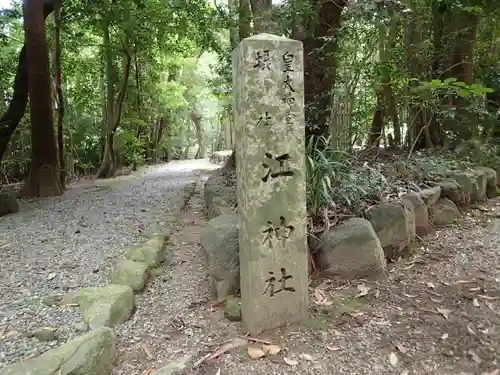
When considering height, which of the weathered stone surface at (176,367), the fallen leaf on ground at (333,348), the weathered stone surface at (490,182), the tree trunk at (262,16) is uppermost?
the tree trunk at (262,16)

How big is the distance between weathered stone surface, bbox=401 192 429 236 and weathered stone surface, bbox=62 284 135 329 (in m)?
2.50

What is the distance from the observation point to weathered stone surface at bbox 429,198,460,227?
12.6 feet

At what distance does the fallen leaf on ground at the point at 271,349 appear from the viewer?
205 cm

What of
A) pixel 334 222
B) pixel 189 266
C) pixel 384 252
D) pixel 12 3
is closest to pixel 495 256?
pixel 384 252

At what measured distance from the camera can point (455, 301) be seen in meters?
2.47

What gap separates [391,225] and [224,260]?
142 centimetres

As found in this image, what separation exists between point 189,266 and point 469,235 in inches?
106

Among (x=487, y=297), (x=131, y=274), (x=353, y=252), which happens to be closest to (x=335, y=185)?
(x=353, y=252)

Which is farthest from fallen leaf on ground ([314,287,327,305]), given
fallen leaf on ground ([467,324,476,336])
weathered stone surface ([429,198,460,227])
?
weathered stone surface ([429,198,460,227])

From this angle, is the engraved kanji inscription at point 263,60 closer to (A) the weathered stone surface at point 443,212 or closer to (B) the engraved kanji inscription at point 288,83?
(B) the engraved kanji inscription at point 288,83

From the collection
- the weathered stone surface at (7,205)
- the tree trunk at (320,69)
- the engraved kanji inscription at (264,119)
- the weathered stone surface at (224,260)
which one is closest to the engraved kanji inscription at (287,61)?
the engraved kanji inscription at (264,119)

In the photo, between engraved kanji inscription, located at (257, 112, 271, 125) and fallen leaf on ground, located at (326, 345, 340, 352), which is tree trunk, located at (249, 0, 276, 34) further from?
fallen leaf on ground, located at (326, 345, 340, 352)

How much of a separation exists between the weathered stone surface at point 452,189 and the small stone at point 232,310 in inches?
108

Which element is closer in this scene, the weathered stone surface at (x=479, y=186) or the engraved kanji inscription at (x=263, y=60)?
the engraved kanji inscription at (x=263, y=60)
